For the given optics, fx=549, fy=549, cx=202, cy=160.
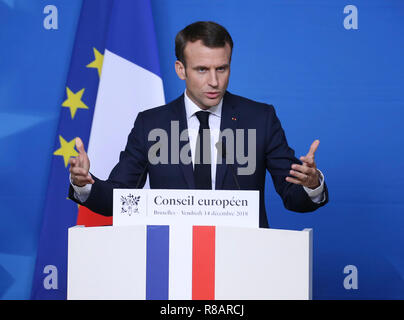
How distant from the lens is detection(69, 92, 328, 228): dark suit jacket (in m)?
2.44

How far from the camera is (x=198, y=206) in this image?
5.50 feet

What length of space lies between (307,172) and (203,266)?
55 cm

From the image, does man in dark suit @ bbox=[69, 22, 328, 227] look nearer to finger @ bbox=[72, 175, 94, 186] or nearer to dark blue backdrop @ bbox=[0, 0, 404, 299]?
finger @ bbox=[72, 175, 94, 186]

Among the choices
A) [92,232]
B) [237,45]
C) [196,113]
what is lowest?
[92,232]

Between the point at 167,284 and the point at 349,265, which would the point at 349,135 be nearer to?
the point at 349,265

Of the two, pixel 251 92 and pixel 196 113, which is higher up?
pixel 251 92

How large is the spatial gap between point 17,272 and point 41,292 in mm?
239

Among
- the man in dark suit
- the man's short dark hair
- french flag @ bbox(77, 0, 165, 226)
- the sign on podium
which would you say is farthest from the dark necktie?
french flag @ bbox(77, 0, 165, 226)

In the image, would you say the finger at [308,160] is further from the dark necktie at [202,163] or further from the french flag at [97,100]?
the french flag at [97,100]

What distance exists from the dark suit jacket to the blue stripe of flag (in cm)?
75

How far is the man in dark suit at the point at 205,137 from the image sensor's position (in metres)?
2.42
